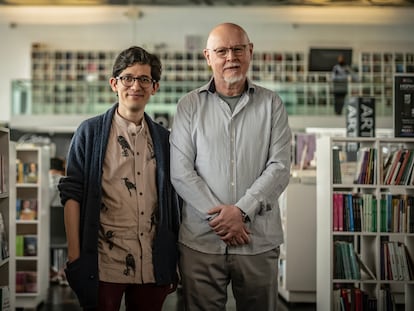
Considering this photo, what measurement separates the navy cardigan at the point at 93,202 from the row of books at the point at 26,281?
385cm

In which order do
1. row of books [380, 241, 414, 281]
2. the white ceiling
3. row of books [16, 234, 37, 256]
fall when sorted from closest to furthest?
row of books [380, 241, 414, 281] < row of books [16, 234, 37, 256] < the white ceiling

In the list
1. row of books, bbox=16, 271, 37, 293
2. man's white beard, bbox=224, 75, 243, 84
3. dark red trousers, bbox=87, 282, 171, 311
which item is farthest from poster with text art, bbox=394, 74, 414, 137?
row of books, bbox=16, 271, 37, 293

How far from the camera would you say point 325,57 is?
15062mm

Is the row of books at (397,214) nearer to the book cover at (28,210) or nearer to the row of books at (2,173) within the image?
the row of books at (2,173)

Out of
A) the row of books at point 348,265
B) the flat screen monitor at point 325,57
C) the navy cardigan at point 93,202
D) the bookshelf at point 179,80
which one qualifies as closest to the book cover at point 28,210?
the row of books at point 348,265

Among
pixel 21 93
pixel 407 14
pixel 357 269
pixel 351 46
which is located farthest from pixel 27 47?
pixel 357 269

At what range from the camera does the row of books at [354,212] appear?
458 centimetres

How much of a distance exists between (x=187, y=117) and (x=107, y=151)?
38 cm

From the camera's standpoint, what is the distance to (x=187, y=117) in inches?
106

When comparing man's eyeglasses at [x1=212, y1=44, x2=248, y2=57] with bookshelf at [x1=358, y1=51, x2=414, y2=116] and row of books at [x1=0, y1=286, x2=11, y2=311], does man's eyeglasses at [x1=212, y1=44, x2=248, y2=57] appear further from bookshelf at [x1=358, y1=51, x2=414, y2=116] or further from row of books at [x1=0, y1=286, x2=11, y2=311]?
A: bookshelf at [x1=358, y1=51, x2=414, y2=116]

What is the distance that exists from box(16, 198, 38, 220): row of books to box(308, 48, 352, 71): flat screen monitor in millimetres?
10096

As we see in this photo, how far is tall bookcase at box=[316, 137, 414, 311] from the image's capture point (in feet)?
14.9

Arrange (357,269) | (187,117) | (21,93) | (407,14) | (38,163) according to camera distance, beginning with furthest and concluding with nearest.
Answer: (407,14) → (21,93) → (38,163) → (357,269) → (187,117)

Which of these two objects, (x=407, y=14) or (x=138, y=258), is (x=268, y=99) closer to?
(x=138, y=258)
